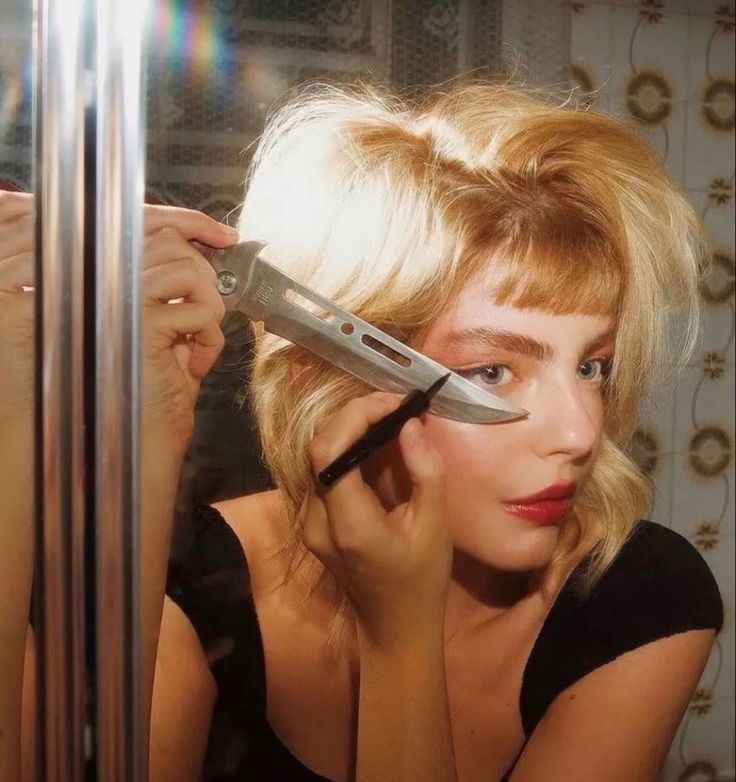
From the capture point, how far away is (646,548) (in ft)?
2.51

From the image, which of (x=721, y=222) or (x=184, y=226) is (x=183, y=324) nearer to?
(x=184, y=226)

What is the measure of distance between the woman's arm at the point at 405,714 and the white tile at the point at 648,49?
460 millimetres

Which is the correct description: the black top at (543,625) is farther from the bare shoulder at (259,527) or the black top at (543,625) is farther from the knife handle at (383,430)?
the knife handle at (383,430)

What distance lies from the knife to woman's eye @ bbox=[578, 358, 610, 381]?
66 millimetres

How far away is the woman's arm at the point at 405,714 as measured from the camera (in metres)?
0.69

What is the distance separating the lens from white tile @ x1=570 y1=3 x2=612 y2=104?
2.35 feet

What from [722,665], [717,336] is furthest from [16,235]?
[722,665]

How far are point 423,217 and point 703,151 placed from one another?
255 mm

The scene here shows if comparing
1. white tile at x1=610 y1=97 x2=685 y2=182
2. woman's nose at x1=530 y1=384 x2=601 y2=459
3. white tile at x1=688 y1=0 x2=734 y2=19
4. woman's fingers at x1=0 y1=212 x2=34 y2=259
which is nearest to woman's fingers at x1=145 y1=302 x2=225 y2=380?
woman's fingers at x1=0 y1=212 x2=34 y2=259

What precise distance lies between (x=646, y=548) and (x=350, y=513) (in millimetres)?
257

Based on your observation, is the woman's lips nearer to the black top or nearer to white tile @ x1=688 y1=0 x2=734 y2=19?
the black top

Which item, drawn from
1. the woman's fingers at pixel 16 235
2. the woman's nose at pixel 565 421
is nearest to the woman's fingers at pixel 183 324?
the woman's fingers at pixel 16 235

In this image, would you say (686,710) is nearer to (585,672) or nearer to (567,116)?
(585,672)

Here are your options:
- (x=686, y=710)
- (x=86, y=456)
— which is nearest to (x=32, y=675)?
(x=86, y=456)
